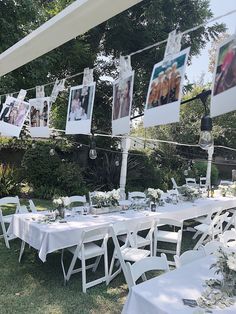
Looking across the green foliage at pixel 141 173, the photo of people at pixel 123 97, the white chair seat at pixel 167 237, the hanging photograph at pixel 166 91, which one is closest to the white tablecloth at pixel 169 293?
the hanging photograph at pixel 166 91

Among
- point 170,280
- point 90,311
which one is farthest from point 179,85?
point 90,311

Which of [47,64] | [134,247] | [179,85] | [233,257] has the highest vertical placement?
[47,64]

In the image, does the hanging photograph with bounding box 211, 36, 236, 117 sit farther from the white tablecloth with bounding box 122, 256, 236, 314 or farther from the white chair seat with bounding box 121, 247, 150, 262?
the white chair seat with bounding box 121, 247, 150, 262

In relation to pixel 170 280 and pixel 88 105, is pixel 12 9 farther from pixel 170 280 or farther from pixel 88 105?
pixel 170 280

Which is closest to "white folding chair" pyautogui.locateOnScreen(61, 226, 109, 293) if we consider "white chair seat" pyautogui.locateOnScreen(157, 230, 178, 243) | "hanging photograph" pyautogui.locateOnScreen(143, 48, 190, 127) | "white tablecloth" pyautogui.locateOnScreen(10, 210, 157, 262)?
"white tablecloth" pyautogui.locateOnScreen(10, 210, 157, 262)

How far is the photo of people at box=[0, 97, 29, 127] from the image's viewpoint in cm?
548

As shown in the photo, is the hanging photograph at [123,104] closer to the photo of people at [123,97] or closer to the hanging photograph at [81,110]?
the photo of people at [123,97]

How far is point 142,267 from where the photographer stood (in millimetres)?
3088

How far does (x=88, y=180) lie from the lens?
12.6m

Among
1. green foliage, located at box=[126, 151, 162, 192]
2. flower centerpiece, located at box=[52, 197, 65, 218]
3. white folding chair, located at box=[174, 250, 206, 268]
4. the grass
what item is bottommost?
the grass

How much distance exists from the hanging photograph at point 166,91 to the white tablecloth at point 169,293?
4.58 ft

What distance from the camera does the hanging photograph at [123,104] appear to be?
3.62m

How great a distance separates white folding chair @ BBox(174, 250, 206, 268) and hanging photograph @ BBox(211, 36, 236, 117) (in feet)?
5.16

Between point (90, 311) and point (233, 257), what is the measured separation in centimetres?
198
